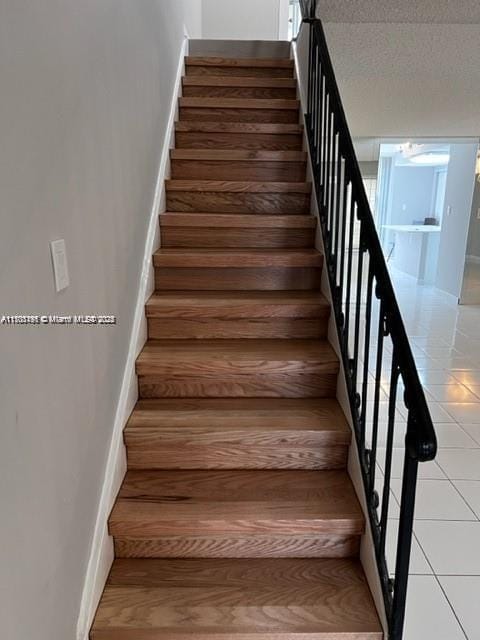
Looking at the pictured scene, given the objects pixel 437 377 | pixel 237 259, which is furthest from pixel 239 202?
pixel 437 377

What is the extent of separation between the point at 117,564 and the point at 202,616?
378mm

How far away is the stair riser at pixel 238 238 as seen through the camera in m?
2.58

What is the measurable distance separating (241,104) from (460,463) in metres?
2.87

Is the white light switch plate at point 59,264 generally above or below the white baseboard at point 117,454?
above

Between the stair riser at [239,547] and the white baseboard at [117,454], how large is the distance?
11 centimetres

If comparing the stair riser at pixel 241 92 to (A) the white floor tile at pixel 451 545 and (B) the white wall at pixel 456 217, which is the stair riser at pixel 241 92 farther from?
(B) the white wall at pixel 456 217

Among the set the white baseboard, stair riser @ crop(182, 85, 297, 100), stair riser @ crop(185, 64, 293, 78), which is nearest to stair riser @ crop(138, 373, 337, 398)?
the white baseboard

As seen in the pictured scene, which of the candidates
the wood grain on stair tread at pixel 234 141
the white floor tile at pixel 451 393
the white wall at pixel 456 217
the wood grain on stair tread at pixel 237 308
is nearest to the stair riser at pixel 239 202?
the wood grain on stair tread at pixel 234 141

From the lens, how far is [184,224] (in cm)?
258

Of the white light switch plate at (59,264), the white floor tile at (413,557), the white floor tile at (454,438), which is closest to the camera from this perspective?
the white light switch plate at (59,264)

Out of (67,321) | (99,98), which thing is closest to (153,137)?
(99,98)

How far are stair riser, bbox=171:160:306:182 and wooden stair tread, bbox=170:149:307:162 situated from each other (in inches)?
1.0

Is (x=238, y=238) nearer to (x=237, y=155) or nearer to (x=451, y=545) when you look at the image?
(x=237, y=155)

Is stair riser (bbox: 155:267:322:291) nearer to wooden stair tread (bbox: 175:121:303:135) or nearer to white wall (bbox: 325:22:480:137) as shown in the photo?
wooden stair tread (bbox: 175:121:303:135)
